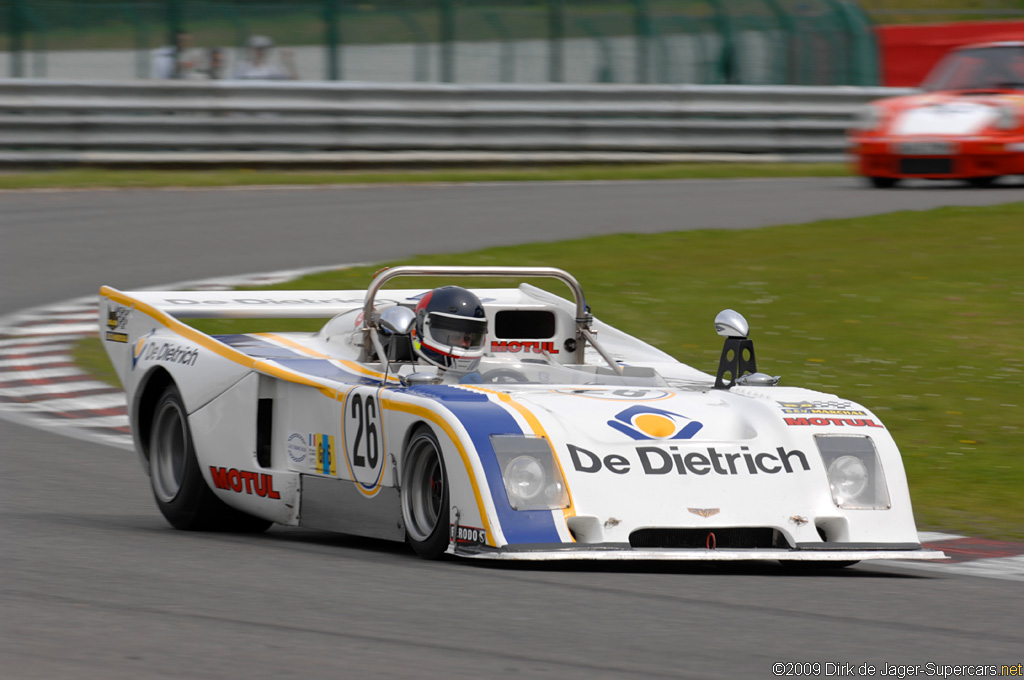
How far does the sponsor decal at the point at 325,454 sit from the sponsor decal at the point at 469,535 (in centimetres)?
95

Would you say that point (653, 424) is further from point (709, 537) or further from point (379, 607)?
point (379, 607)

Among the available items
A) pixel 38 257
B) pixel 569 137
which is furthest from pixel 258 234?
pixel 569 137

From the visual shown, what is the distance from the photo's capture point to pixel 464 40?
23.7 metres

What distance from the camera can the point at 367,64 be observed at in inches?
920

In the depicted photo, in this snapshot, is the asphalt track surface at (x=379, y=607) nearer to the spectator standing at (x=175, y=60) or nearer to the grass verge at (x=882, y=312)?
the grass verge at (x=882, y=312)

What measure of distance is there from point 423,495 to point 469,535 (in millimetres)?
410

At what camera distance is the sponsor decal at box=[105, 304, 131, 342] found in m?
8.56

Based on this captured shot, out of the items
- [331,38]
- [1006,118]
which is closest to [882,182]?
[1006,118]

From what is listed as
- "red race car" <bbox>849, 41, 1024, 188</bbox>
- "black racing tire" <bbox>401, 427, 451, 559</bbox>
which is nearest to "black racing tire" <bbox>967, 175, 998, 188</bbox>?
"red race car" <bbox>849, 41, 1024, 188</bbox>

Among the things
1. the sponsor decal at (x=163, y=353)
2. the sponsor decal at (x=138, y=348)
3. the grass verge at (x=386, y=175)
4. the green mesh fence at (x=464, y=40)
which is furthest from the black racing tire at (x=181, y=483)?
the green mesh fence at (x=464, y=40)

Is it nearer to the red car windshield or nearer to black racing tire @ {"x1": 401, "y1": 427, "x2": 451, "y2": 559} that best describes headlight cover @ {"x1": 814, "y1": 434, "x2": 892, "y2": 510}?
black racing tire @ {"x1": 401, "y1": 427, "x2": 451, "y2": 559}

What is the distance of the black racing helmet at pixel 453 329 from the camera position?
710 centimetres

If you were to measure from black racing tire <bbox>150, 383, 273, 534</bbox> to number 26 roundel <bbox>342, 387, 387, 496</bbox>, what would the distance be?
106 centimetres

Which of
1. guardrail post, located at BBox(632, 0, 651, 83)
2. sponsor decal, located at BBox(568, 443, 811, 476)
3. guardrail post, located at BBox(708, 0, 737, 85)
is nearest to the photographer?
sponsor decal, located at BBox(568, 443, 811, 476)
